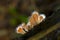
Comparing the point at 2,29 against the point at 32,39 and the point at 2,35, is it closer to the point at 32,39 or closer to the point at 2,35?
the point at 2,35

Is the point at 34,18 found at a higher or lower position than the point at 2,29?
lower

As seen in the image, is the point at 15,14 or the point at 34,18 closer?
the point at 34,18

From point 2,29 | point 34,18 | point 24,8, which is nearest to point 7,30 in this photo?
point 2,29

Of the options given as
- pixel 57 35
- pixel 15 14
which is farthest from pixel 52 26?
pixel 15 14

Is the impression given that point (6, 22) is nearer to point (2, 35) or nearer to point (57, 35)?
point (2, 35)

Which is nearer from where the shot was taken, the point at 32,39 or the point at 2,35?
the point at 32,39

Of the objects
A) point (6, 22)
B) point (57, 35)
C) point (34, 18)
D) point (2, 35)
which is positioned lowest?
point (57, 35)

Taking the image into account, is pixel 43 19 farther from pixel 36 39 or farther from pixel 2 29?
pixel 2 29

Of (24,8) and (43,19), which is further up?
(24,8)
